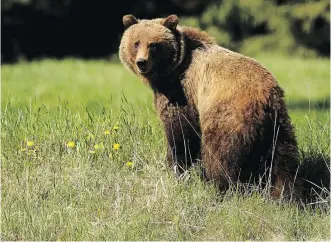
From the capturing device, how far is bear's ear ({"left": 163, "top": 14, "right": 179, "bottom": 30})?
21.0 ft

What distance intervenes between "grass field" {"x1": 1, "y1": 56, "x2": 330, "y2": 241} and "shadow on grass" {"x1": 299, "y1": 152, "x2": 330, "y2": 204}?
0.12 feet

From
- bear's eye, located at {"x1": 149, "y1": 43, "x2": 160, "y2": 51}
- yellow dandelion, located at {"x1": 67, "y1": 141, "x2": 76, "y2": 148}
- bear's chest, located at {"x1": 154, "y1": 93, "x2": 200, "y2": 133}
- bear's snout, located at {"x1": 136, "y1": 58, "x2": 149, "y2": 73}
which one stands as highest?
bear's eye, located at {"x1": 149, "y1": 43, "x2": 160, "y2": 51}

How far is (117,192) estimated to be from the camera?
19.3 feet

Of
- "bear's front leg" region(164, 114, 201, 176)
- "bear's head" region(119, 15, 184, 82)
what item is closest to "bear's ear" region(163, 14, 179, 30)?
"bear's head" region(119, 15, 184, 82)

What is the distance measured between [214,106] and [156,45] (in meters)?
0.83

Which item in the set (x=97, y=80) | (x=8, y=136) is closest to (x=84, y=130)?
(x=8, y=136)

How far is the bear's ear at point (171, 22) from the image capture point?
253 inches

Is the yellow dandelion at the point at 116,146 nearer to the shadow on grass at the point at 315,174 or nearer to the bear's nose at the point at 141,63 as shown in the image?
the bear's nose at the point at 141,63

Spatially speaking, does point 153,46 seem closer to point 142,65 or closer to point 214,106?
point 142,65

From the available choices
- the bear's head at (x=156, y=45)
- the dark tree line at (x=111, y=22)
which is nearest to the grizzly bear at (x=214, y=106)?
the bear's head at (x=156, y=45)

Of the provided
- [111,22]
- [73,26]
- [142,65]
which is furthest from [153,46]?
[111,22]

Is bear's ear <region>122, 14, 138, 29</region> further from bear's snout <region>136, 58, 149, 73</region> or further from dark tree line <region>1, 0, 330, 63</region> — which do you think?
dark tree line <region>1, 0, 330, 63</region>

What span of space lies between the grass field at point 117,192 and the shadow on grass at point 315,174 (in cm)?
4

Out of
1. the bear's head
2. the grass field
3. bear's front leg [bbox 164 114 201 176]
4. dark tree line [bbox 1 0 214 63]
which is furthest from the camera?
dark tree line [bbox 1 0 214 63]
